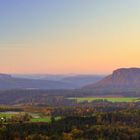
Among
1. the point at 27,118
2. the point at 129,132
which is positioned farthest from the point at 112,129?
the point at 27,118

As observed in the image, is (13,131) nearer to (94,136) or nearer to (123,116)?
(94,136)

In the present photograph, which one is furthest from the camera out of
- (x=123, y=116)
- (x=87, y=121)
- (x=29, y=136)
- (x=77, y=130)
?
(x=123, y=116)

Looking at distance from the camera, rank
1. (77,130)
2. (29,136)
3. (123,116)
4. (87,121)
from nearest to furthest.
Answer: (29,136) → (77,130) → (87,121) → (123,116)

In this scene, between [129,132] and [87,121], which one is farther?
[87,121]

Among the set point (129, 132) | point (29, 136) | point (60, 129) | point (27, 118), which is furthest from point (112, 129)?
point (27, 118)

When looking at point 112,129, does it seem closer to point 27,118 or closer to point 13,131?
point 13,131

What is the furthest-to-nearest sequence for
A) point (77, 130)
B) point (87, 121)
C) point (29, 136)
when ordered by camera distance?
point (87, 121) < point (77, 130) < point (29, 136)
